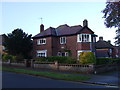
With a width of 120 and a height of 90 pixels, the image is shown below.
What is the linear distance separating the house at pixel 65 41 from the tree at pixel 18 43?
5.43 feet

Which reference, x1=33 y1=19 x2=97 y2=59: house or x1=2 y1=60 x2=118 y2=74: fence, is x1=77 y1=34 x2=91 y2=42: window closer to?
x1=33 y1=19 x2=97 y2=59: house

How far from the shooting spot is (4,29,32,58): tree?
120 feet

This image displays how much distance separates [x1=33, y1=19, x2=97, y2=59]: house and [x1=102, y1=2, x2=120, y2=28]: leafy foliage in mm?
4631

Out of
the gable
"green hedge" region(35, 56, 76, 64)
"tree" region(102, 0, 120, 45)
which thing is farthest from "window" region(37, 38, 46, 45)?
"tree" region(102, 0, 120, 45)

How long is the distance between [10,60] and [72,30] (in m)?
12.5

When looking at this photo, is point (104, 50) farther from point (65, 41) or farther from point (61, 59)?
point (61, 59)

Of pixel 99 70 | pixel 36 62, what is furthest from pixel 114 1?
pixel 36 62

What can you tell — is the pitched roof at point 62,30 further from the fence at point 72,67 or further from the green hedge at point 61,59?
the fence at point 72,67

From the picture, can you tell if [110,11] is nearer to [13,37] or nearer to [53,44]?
[53,44]

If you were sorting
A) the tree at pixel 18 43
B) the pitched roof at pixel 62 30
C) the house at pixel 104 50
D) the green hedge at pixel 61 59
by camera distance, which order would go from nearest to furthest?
1. the green hedge at pixel 61 59
2. the pitched roof at pixel 62 30
3. the tree at pixel 18 43
4. the house at pixel 104 50

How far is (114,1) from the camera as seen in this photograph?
29.0m

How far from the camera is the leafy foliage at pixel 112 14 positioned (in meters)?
29.0

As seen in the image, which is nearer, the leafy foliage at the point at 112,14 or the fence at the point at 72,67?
the fence at the point at 72,67

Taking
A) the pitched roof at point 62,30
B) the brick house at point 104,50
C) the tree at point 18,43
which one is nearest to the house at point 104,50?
the brick house at point 104,50
